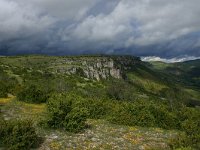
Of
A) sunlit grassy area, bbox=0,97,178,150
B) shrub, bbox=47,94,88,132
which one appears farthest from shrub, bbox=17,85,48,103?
shrub, bbox=47,94,88,132

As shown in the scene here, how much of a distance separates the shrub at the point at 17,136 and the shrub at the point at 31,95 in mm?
13556

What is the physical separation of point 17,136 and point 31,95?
1540 centimetres

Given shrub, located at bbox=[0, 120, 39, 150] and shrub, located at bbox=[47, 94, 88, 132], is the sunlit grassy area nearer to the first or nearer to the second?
shrub, located at bbox=[47, 94, 88, 132]

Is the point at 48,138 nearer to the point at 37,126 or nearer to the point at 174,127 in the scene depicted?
the point at 37,126

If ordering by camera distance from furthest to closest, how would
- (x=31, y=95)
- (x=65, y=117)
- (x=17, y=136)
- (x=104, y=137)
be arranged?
(x=31, y=95)
(x=65, y=117)
(x=104, y=137)
(x=17, y=136)

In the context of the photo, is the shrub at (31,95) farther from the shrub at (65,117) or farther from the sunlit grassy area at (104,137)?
the shrub at (65,117)

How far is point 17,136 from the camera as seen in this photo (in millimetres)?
19062

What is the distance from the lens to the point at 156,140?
2253 centimetres

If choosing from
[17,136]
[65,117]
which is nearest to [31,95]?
[65,117]

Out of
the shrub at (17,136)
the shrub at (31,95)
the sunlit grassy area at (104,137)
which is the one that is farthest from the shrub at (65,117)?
the shrub at (31,95)

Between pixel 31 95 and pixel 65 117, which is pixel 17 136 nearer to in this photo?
pixel 65 117

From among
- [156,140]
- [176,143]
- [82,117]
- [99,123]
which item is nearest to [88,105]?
[99,123]

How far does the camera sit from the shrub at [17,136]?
18.7 meters

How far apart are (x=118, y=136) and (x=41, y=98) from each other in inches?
555
